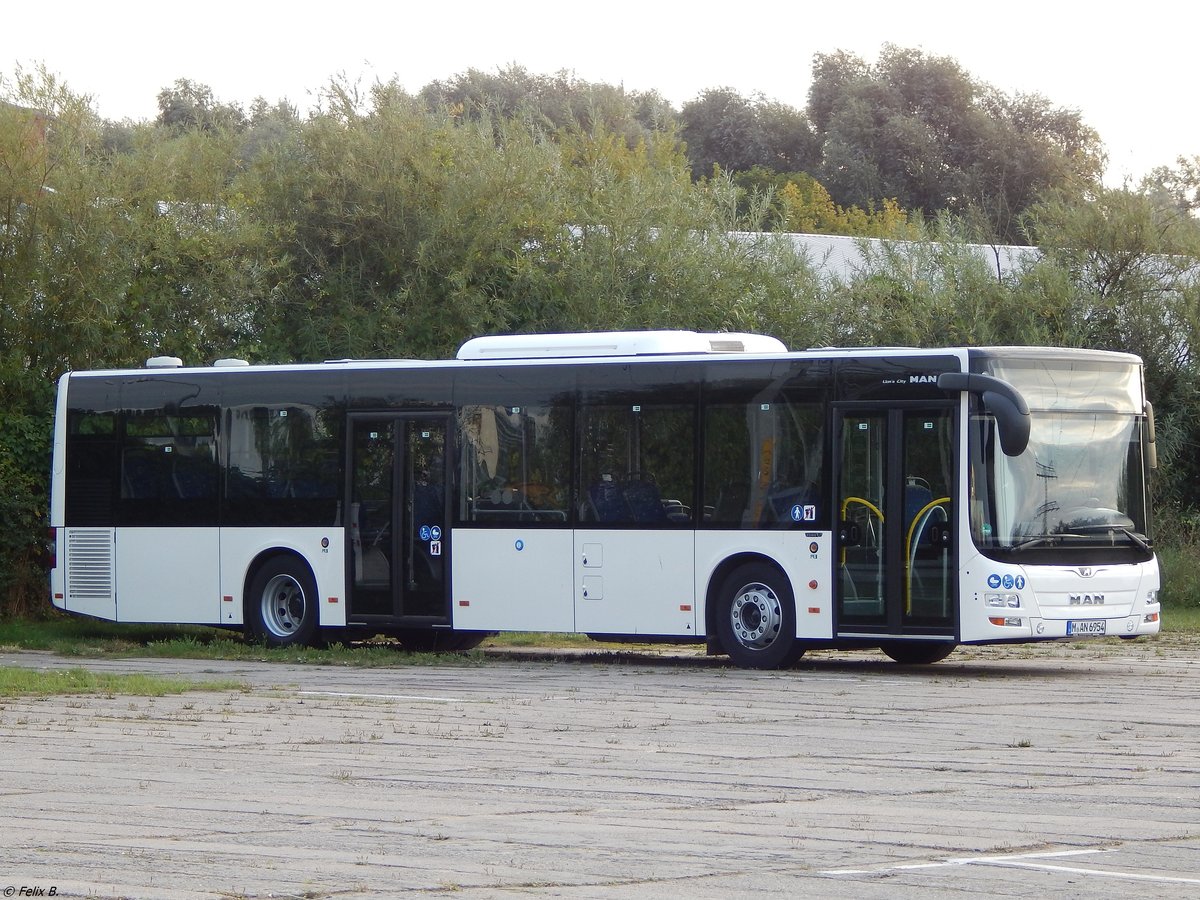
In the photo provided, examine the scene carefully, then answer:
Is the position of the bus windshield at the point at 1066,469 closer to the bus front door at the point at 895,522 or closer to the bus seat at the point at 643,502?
the bus front door at the point at 895,522

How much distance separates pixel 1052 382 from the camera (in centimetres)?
1839

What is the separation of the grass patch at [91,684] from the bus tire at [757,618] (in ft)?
16.0

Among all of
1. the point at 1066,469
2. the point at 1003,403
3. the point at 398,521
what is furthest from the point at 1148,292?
the point at 398,521

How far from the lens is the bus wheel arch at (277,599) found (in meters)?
21.6

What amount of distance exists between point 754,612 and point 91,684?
634cm

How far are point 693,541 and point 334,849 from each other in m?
11.0

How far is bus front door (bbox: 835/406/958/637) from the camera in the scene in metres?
17.8

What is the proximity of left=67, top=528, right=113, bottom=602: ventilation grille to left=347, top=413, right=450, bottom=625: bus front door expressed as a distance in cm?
338

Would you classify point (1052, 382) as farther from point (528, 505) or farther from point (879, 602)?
point (528, 505)

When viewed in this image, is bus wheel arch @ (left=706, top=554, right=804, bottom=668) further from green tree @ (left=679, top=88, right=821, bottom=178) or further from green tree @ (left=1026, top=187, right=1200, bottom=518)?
green tree @ (left=679, top=88, right=821, bottom=178)

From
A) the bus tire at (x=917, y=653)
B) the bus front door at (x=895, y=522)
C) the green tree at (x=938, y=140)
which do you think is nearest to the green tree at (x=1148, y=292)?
the bus tire at (x=917, y=653)

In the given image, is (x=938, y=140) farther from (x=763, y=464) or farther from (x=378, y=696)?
(x=378, y=696)

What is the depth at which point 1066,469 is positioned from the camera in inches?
714

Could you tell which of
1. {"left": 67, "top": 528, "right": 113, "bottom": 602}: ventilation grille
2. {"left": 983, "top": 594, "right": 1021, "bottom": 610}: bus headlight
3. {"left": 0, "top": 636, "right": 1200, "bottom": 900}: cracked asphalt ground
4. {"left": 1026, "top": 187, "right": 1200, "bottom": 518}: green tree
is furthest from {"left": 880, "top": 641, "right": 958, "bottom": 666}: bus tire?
{"left": 1026, "top": 187, "right": 1200, "bottom": 518}: green tree
